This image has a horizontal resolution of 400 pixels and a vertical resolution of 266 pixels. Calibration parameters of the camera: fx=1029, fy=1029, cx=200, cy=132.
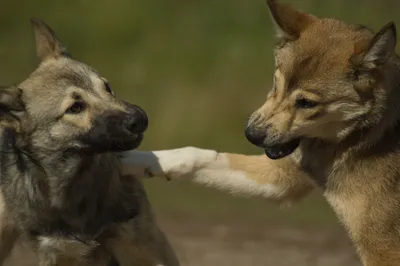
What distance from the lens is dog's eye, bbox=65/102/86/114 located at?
17.1 ft

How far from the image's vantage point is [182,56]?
32.1 feet

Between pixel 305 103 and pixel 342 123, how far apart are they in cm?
22

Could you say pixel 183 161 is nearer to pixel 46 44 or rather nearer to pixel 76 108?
pixel 76 108

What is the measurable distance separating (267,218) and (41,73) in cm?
334

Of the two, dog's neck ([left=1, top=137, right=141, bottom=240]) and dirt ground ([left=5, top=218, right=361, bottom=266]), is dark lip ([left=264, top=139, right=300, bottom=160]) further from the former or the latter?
dirt ground ([left=5, top=218, right=361, bottom=266])

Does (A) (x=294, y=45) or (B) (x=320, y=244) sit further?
(B) (x=320, y=244)

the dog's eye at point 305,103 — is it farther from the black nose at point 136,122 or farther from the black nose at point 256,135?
A: the black nose at point 136,122

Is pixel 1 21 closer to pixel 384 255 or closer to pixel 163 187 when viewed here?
pixel 163 187

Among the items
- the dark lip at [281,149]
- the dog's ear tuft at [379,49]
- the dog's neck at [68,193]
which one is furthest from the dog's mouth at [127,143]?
the dog's ear tuft at [379,49]

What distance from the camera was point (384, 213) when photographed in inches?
204

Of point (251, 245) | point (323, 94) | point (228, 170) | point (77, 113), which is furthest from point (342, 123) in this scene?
point (251, 245)

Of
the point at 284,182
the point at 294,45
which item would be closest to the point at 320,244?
the point at 284,182

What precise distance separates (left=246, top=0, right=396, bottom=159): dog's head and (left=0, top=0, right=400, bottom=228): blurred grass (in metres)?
3.29

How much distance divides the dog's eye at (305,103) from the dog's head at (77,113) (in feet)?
2.51
